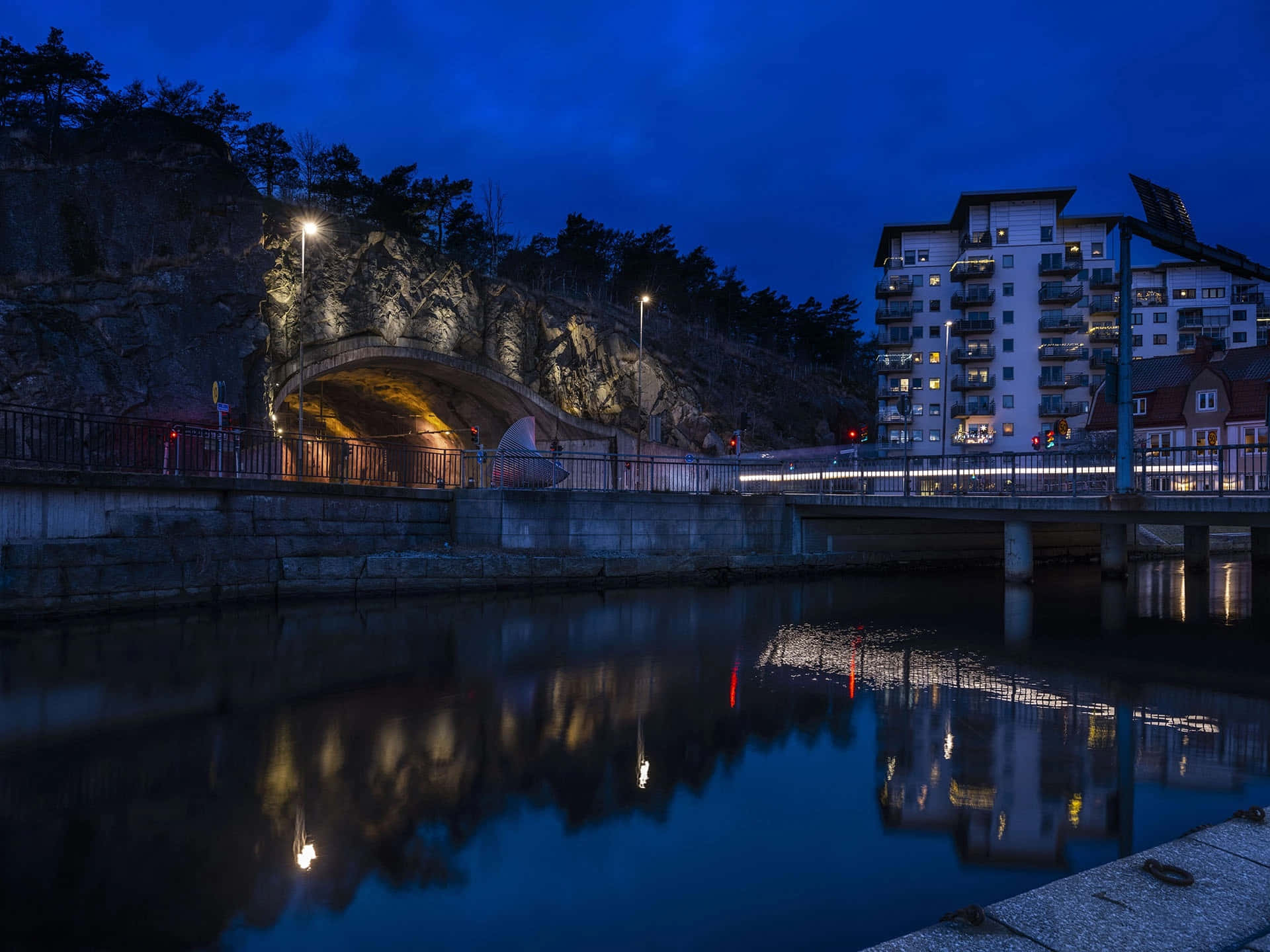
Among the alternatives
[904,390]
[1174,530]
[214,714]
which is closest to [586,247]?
[904,390]

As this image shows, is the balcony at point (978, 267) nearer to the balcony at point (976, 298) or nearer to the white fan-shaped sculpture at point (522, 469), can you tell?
the balcony at point (976, 298)

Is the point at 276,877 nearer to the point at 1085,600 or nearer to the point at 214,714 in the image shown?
the point at 214,714

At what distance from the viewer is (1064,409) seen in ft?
223

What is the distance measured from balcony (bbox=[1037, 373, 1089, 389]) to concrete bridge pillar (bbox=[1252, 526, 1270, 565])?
36.3 m

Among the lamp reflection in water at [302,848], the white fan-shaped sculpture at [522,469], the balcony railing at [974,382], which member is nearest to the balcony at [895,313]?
the balcony railing at [974,382]

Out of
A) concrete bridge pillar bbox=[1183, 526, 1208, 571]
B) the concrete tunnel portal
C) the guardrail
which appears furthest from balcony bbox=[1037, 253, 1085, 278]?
concrete bridge pillar bbox=[1183, 526, 1208, 571]

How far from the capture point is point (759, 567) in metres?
27.3

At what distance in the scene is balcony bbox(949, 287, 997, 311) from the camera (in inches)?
Result: 2702

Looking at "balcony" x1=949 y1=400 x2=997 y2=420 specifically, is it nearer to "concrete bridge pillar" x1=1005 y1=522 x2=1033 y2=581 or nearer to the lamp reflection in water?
"concrete bridge pillar" x1=1005 y1=522 x2=1033 y2=581

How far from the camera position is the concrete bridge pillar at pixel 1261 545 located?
109ft

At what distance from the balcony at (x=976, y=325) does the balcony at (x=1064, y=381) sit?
19.0 feet

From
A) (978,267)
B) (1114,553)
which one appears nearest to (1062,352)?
(978,267)

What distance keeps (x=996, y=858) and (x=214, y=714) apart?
8.59 metres

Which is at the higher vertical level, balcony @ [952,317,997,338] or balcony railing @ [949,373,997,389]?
balcony @ [952,317,997,338]
